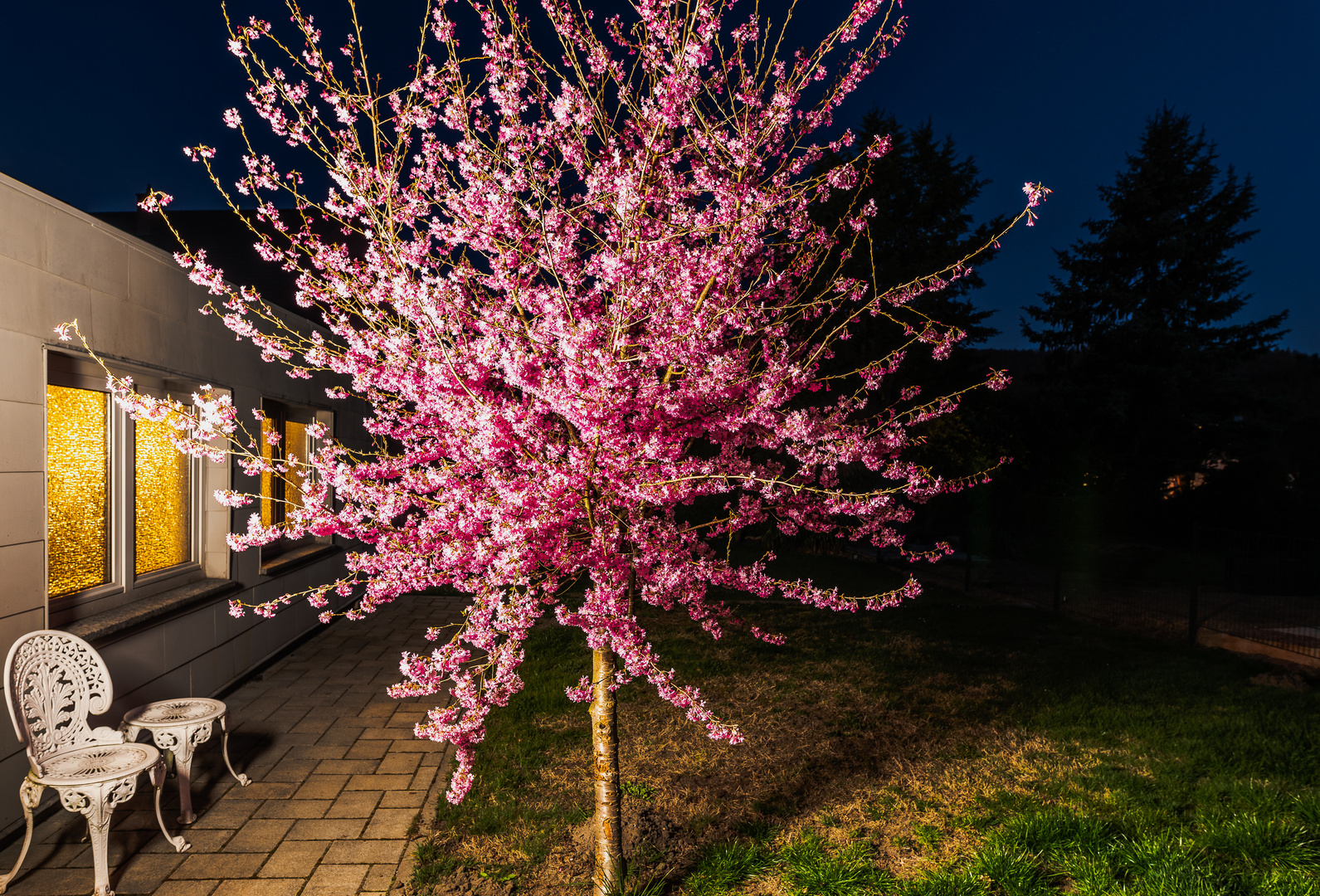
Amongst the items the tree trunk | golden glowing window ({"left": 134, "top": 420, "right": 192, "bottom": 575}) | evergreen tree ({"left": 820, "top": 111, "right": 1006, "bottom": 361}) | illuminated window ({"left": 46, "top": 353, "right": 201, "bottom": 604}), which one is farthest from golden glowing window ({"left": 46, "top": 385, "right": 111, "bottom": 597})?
evergreen tree ({"left": 820, "top": 111, "right": 1006, "bottom": 361})

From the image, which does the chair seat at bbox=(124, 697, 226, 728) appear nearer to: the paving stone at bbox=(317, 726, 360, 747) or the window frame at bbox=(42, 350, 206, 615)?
the window frame at bbox=(42, 350, 206, 615)

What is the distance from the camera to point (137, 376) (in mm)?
4559

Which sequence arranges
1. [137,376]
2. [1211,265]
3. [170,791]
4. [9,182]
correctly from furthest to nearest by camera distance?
[1211,265] → [137,376] → [170,791] → [9,182]

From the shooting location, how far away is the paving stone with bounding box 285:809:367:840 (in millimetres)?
3525

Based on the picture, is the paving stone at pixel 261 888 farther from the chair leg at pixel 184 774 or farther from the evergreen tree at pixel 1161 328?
the evergreen tree at pixel 1161 328

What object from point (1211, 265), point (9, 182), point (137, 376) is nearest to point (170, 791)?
point (137, 376)

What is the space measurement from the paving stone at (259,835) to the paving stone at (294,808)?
0.05 metres

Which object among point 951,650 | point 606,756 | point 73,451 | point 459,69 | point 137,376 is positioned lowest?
point 951,650

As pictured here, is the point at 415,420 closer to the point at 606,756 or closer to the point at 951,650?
the point at 606,756

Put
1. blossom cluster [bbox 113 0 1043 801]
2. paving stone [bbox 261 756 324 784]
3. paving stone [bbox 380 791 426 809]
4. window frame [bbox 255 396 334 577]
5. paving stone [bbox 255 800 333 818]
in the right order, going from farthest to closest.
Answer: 1. window frame [bbox 255 396 334 577]
2. paving stone [bbox 261 756 324 784]
3. paving stone [bbox 380 791 426 809]
4. paving stone [bbox 255 800 333 818]
5. blossom cluster [bbox 113 0 1043 801]

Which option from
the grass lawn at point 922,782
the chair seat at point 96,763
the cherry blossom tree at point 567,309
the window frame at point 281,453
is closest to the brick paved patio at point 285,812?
the grass lawn at point 922,782

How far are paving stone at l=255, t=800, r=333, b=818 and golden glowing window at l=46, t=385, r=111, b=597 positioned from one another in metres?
1.76

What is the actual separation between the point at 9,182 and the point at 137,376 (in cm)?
150

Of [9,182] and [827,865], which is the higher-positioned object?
[9,182]
